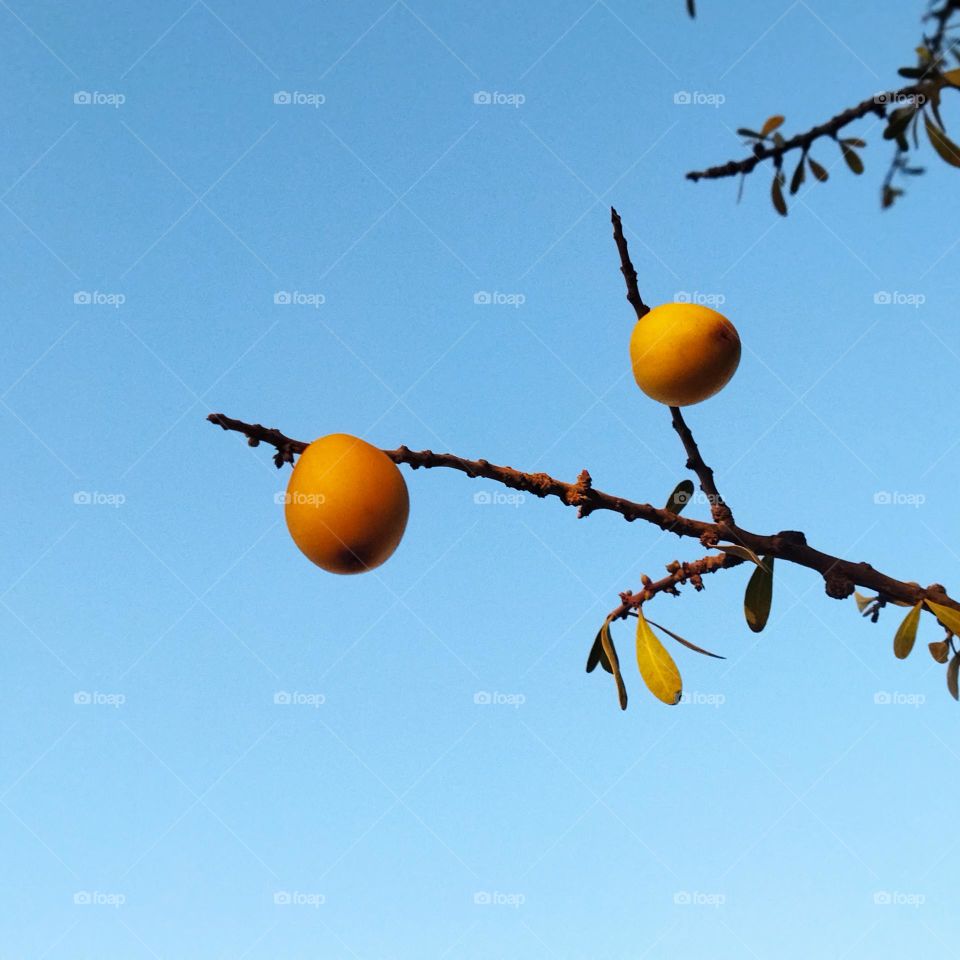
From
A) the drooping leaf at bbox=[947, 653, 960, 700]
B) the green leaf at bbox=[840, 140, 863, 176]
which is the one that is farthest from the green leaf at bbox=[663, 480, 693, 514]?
the green leaf at bbox=[840, 140, 863, 176]

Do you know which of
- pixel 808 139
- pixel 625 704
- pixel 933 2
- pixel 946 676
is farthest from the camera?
pixel 946 676

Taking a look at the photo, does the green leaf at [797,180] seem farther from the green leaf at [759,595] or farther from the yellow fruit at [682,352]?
the green leaf at [759,595]

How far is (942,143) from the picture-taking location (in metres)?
1.45

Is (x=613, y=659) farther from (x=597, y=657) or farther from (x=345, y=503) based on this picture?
(x=345, y=503)

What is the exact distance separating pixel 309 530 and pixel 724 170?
92 centimetres

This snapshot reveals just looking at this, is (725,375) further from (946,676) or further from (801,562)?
(946,676)

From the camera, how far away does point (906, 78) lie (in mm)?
1469

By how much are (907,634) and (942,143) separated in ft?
2.54

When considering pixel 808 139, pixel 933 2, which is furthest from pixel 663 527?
pixel 933 2

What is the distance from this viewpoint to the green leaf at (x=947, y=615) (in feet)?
5.04

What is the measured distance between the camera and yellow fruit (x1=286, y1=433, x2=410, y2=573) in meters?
1.66

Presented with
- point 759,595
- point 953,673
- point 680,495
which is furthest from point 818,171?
point 953,673

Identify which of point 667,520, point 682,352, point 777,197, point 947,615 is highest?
point 777,197

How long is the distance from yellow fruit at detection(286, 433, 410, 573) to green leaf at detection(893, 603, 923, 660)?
865 millimetres
